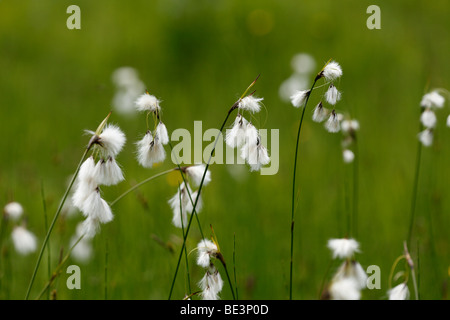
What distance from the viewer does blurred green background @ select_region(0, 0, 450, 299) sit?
340cm

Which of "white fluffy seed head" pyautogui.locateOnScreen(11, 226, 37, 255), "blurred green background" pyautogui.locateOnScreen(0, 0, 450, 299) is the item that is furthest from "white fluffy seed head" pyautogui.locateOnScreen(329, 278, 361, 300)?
"white fluffy seed head" pyautogui.locateOnScreen(11, 226, 37, 255)

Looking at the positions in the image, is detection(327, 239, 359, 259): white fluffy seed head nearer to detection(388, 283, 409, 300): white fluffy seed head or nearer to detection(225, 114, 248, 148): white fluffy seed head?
detection(388, 283, 409, 300): white fluffy seed head

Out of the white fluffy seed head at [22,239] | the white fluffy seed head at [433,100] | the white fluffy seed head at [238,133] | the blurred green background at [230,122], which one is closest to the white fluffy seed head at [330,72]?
the white fluffy seed head at [238,133]

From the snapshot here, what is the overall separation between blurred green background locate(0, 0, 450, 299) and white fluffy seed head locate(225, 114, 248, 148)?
1080 millimetres

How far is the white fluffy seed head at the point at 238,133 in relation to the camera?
6.07 feet

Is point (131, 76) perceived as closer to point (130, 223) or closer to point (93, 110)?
point (93, 110)

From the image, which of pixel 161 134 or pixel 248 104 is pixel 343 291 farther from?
pixel 161 134

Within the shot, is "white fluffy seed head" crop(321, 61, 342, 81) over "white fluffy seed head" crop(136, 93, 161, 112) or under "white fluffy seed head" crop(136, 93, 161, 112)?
over

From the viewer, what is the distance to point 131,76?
5.07m

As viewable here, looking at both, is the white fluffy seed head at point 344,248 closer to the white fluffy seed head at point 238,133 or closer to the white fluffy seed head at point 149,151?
the white fluffy seed head at point 238,133

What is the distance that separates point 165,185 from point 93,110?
1.69 m

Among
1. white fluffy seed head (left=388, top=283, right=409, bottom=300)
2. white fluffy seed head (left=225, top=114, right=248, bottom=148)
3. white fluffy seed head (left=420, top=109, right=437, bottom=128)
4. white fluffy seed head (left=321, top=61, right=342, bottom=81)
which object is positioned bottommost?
white fluffy seed head (left=388, top=283, right=409, bottom=300)

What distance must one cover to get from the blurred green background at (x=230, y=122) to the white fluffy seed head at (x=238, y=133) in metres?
1.08
